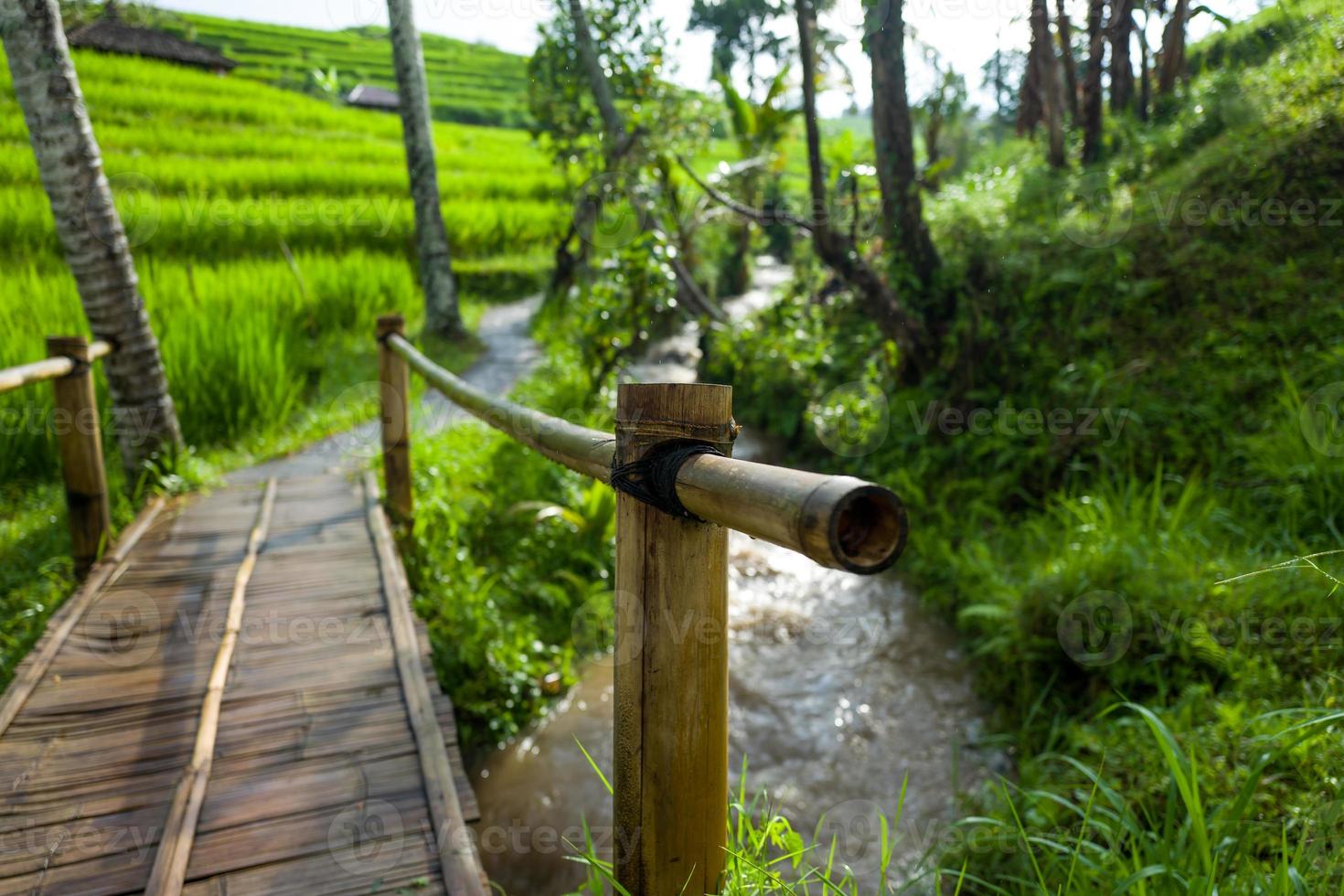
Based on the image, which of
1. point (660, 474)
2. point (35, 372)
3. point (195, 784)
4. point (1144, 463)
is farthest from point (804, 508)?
point (1144, 463)

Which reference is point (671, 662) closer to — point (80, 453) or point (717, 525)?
point (717, 525)

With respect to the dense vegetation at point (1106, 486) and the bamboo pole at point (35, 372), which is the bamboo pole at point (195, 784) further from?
the bamboo pole at point (35, 372)

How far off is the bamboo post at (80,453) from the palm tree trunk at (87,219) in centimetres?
64

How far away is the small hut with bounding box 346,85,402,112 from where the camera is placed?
28141 millimetres

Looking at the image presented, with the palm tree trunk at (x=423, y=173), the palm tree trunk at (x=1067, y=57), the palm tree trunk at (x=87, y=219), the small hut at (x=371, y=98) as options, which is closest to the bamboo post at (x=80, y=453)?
the palm tree trunk at (x=87, y=219)

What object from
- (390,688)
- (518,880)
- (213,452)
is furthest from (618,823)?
(213,452)

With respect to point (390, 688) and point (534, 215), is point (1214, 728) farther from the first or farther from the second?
point (534, 215)

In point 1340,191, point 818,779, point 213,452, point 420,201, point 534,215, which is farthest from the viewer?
point 534,215

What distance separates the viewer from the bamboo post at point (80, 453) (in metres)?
3.13

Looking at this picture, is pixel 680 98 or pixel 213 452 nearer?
pixel 213 452

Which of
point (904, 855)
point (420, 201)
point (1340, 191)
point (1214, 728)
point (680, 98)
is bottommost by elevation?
point (904, 855)

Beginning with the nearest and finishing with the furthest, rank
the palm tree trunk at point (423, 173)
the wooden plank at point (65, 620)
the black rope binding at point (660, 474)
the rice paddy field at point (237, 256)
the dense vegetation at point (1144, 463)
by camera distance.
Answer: the black rope binding at point (660, 474)
the dense vegetation at point (1144, 463)
the wooden plank at point (65, 620)
the rice paddy field at point (237, 256)
the palm tree trunk at point (423, 173)

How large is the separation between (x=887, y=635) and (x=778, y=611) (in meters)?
0.63

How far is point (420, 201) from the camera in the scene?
312 inches
